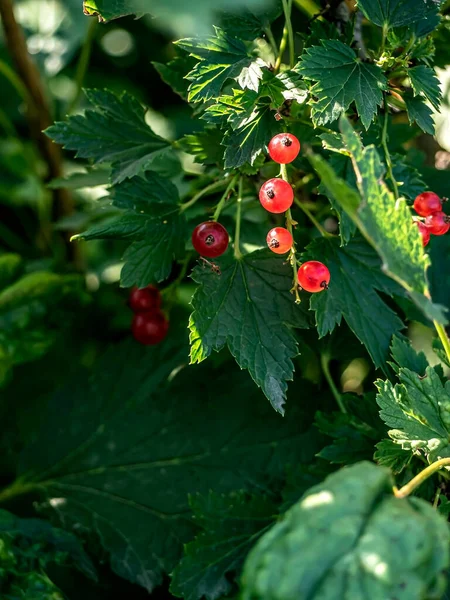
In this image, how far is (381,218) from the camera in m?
0.69

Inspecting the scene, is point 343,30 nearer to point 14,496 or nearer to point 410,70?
point 410,70

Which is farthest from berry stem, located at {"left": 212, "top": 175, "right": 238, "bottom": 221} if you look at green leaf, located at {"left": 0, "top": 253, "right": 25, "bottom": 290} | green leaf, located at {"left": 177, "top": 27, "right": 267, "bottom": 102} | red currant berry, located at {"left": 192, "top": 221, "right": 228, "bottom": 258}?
green leaf, located at {"left": 0, "top": 253, "right": 25, "bottom": 290}

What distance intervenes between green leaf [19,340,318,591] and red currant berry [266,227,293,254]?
35 cm

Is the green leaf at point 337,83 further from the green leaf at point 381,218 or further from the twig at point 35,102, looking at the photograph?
the twig at point 35,102

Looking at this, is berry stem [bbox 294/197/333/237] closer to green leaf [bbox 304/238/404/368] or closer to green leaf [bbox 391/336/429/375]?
green leaf [bbox 304/238/404/368]

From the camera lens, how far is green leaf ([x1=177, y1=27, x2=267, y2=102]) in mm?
901

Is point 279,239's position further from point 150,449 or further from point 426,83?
point 150,449

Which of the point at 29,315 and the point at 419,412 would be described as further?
the point at 29,315

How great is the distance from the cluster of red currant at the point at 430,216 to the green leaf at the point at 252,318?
0.19 m

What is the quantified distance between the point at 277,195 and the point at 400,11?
11.3 inches

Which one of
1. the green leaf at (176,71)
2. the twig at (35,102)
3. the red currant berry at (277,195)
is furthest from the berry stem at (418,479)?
the twig at (35,102)


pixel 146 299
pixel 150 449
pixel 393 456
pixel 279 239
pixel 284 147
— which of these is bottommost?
pixel 150 449

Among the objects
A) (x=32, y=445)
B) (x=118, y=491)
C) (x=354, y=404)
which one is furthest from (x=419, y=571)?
(x=32, y=445)

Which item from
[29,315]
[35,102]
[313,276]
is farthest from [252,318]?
[35,102]
